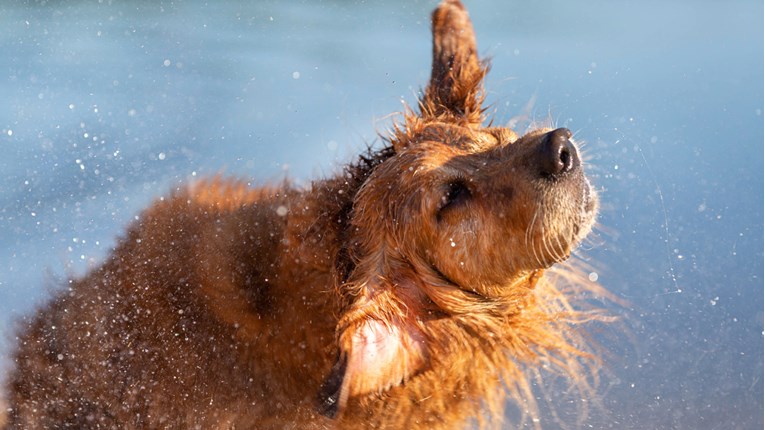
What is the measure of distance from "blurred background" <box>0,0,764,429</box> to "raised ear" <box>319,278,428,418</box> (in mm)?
986

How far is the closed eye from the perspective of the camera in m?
3.56

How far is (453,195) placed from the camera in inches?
142

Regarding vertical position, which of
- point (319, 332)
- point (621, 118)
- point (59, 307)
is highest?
point (621, 118)

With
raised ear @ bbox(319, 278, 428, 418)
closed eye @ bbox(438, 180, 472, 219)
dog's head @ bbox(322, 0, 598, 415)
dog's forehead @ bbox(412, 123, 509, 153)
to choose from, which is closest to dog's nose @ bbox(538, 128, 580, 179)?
dog's head @ bbox(322, 0, 598, 415)

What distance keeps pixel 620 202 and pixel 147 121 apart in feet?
14.8

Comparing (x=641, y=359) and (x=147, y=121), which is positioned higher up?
(x=147, y=121)

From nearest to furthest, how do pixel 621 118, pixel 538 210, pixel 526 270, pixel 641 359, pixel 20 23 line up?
pixel 538 210
pixel 526 270
pixel 641 359
pixel 20 23
pixel 621 118

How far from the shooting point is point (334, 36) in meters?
8.62

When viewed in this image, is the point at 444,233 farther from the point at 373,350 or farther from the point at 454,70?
the point at 454,70

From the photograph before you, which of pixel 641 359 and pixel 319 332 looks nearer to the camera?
pixel 319 332

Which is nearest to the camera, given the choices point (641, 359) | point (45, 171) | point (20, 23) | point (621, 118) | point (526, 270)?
point (526, 270)

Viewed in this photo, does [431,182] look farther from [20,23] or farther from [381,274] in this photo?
[20,23]

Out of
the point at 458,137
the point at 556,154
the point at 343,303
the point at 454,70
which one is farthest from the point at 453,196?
the point at 454,70

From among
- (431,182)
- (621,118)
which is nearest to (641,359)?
(621,118)
